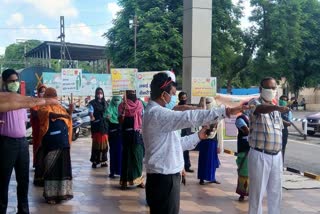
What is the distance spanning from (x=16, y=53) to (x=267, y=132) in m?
68.4

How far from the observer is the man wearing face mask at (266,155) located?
458cm

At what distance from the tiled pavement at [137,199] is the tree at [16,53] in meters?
55.2

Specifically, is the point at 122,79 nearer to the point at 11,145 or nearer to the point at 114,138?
the point at 114,138

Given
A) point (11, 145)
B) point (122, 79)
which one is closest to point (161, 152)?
point (11, 145)

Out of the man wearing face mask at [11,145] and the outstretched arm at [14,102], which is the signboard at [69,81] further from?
the outstretched arm at [14,102]

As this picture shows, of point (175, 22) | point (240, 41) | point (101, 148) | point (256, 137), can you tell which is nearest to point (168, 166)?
point (256, 137)

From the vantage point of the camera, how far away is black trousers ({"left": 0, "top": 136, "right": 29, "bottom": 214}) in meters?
4.66

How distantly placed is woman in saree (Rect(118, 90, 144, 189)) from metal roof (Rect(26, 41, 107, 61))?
22.5 meters

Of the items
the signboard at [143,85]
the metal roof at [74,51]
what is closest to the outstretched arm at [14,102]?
the signboard at [143,85]

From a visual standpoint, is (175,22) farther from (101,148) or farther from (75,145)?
(101,148)

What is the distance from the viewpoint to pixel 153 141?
10.5ft

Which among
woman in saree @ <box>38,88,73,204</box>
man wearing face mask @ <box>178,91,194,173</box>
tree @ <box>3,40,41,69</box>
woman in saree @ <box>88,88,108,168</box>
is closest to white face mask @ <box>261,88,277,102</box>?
woman in saree @ <box>38,88,73,204</box>

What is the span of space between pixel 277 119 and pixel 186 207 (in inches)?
79.1

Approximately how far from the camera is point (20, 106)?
7.63ft
